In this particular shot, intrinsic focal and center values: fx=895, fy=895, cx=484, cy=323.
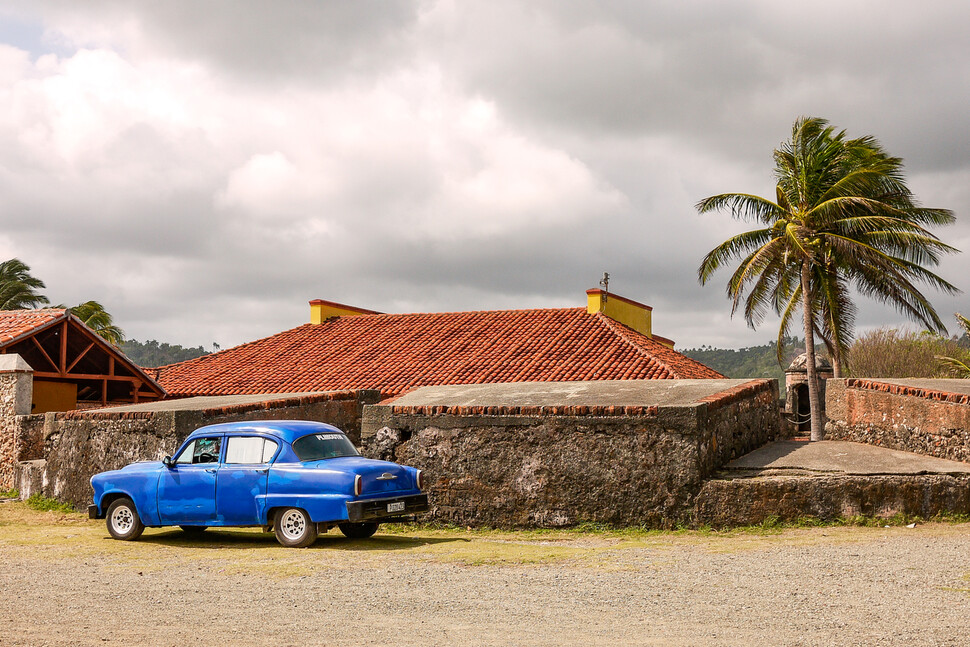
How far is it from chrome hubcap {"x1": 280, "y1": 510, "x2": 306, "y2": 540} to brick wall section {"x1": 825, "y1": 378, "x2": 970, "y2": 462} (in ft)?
29.5

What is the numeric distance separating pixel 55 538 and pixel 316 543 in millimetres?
3968

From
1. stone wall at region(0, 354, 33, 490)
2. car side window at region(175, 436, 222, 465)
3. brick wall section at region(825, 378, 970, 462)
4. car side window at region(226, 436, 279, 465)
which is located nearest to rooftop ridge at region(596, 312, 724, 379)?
brick wall section at region(825, 378, 970, 462)

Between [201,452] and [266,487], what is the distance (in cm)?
118

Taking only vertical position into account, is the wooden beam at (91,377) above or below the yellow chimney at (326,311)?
below

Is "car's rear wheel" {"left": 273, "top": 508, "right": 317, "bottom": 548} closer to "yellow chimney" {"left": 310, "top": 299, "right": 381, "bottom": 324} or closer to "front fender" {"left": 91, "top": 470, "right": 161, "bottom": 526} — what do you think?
"front fender" {"left": 91, "top": 470, "right": 161, "bottom": 526}

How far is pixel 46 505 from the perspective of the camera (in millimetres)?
14852

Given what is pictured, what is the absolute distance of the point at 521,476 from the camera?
12.1 m

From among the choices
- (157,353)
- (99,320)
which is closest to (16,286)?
(99,320)

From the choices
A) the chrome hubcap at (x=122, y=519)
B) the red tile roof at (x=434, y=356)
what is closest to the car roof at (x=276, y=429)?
the chrome hubcap at (x=122, y=519)

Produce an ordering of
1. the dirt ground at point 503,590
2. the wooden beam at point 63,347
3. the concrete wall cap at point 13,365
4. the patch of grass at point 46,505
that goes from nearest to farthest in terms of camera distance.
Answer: the dirt ground at point 503,590 < the patch of grass at point 46,505 < the concrete wall cap at point 13,365 < the wooden beam at point 63,347

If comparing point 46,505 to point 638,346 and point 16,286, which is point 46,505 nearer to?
point 638,346

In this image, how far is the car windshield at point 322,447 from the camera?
1067 centimetres

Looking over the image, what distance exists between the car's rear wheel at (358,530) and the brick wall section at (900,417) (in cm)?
812

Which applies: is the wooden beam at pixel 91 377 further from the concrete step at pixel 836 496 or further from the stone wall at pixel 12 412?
the concrete step at pixel 836 496
